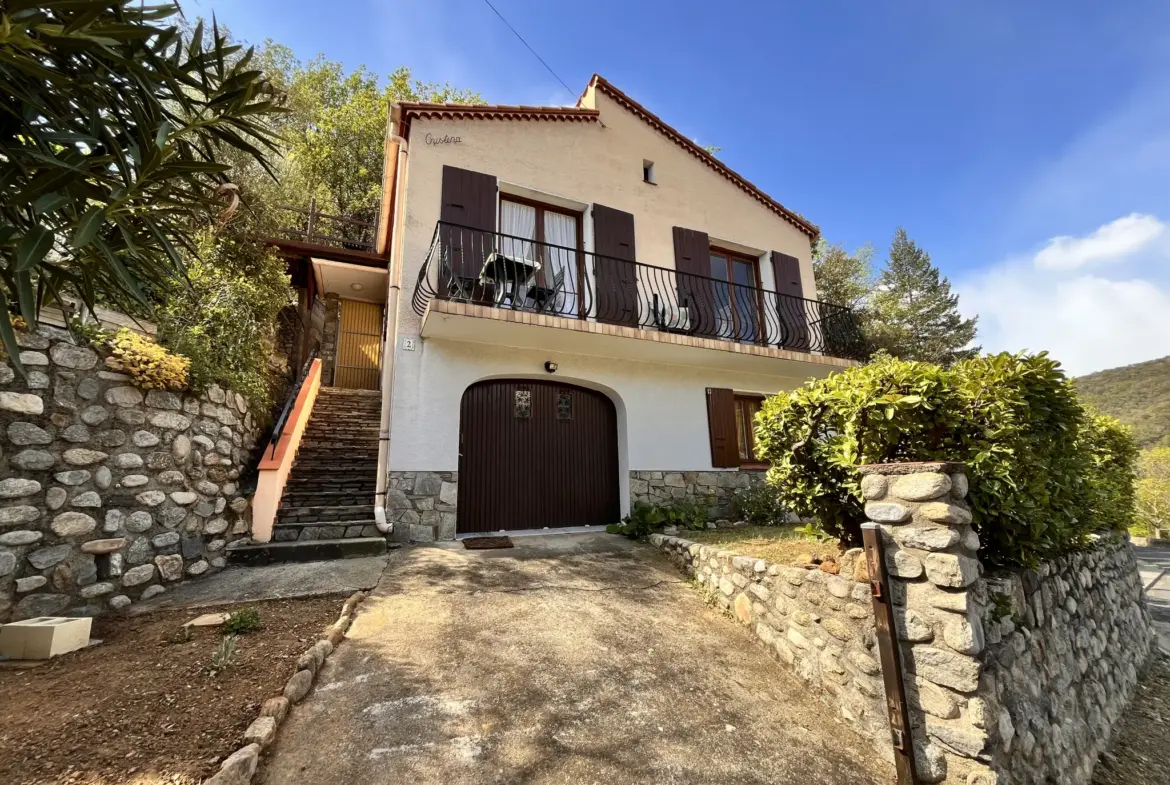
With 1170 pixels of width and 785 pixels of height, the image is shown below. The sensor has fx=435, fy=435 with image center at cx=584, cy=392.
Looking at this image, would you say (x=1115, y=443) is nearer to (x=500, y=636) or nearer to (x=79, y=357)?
(x=500, y=636)

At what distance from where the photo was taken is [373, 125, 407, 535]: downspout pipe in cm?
544

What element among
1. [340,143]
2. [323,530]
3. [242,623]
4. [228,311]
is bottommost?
[242,623]

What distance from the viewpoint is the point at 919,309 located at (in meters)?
23.0

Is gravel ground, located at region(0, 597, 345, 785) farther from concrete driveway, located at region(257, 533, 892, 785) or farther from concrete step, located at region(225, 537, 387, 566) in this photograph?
concrete step, located at region(225, 537, 387, 566)

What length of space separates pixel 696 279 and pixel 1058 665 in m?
6.51

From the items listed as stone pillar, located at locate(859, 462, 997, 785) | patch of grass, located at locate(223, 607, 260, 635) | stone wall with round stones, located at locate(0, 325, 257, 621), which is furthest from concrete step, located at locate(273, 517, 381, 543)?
stone pillar, located at locate(859, 462, 997, 785)

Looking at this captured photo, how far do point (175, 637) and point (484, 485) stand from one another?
365 cm

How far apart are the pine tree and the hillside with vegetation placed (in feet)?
26.5

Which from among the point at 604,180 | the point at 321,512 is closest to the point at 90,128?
the point at 321,512

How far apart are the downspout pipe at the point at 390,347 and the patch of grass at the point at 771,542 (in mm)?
3913

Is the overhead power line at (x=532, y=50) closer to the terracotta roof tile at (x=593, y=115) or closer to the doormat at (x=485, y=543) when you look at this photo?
the terracotta roof tile at (x=593, y=115)

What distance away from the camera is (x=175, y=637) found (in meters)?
2.94

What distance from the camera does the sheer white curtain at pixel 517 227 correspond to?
22.5 feet

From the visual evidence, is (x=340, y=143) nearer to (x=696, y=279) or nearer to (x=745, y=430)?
(x=696, y=279)
